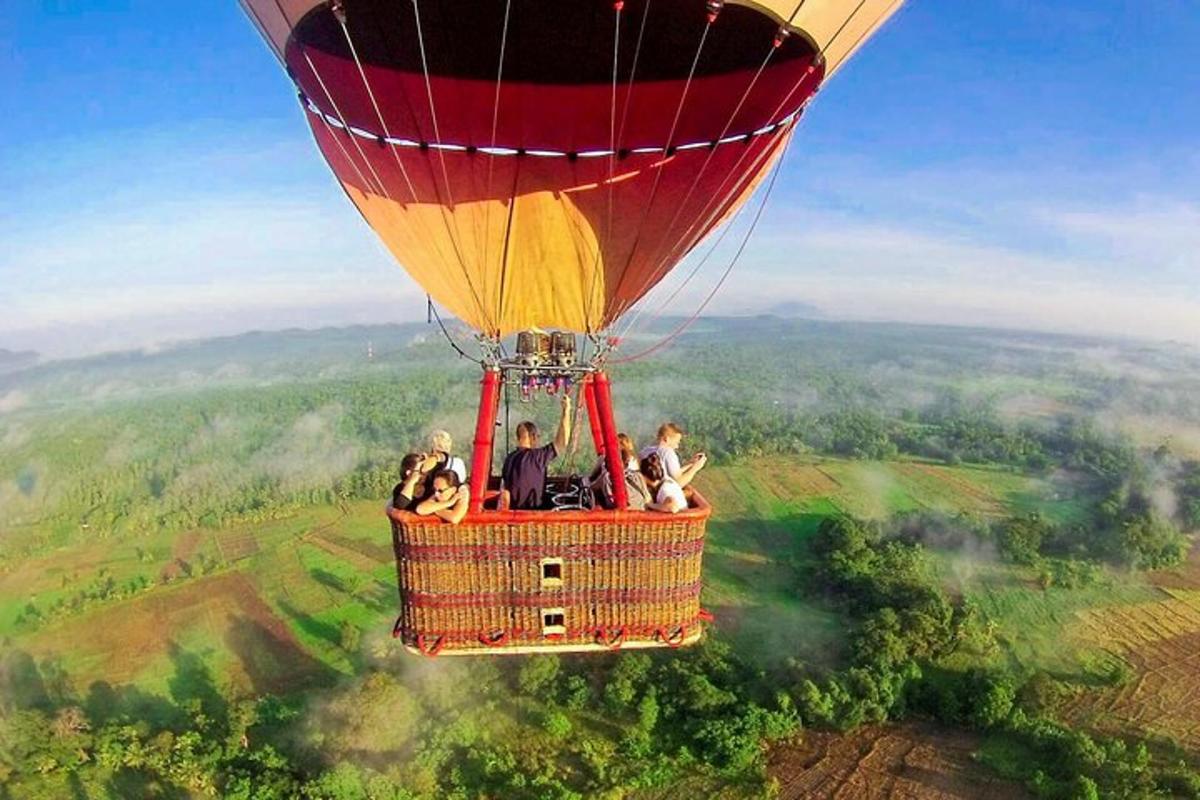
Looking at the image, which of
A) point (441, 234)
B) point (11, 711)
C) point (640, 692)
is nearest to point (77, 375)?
point (11, 711)

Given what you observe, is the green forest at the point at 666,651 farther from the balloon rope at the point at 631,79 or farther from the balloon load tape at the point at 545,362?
the balloon rope at the point at 631,79

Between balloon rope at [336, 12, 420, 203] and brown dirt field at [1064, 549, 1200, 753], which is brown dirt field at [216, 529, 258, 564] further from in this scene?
balloon rope at [336, 12, 420, 203]

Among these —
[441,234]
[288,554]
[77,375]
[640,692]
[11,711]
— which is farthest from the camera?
[77,375]

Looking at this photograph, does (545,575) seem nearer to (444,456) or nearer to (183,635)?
(444,456)

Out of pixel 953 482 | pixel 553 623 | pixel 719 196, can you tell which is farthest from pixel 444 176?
pixel 953 482

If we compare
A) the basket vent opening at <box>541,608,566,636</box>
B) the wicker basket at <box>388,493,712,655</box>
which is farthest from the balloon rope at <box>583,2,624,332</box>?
the basket vent opening at <box>541,608,566,636</box>

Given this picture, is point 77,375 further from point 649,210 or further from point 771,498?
point 649,210
